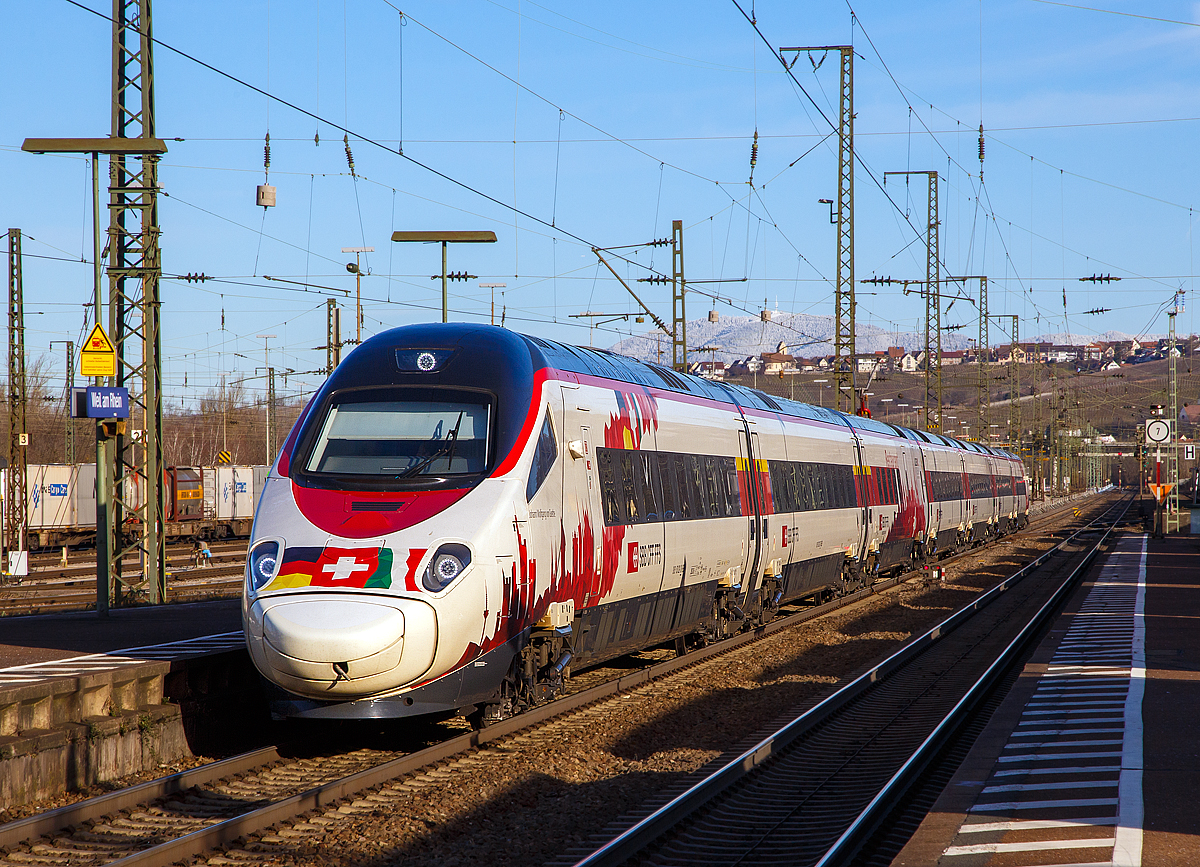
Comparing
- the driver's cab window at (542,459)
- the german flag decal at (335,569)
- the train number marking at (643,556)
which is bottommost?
the train number marking at (643,556)

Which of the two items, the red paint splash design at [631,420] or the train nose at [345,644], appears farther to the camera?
the red paint splash design at [631,420]

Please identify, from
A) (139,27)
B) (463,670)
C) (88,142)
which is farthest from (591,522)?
(139,27)

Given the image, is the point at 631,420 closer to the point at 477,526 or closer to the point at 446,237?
the point at 477,526

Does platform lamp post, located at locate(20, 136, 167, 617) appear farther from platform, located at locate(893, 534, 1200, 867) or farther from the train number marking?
platform, located at locate(893, 534, 1200, 867)

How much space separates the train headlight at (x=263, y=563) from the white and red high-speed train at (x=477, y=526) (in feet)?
0.06

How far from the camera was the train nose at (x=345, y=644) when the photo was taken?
9000mm

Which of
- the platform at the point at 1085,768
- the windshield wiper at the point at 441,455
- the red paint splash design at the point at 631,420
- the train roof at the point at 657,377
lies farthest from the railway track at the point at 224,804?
the platform at the point at 1085,768

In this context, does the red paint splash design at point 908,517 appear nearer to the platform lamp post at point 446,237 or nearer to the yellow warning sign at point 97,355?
the platform lamp post at point 446,237

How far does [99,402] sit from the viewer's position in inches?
655

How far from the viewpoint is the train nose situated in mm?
9000

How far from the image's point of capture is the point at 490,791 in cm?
881

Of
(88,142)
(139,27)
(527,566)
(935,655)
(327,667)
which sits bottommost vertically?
(935,655)

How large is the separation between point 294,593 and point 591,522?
11.3 feet

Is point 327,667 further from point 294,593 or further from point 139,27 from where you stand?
point 139,27
